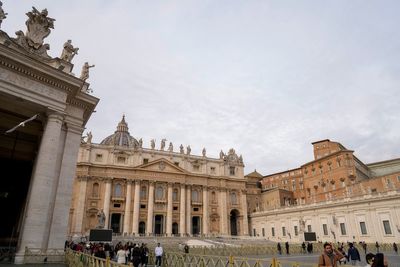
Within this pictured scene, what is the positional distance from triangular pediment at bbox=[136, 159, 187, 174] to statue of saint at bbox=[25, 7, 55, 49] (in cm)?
3907

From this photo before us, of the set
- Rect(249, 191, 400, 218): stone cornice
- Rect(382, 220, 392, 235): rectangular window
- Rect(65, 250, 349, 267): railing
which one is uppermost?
Rect(249, 191, 400, 218): stone cornice

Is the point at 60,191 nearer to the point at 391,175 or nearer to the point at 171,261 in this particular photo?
the point at 171,261

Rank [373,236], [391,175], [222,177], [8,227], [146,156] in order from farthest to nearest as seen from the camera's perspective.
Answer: [222,177], [146,156], [391,175], [373,236], [8,227]

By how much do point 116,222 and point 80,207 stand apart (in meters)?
6.60

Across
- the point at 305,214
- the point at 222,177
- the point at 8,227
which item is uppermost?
the point at 222,177

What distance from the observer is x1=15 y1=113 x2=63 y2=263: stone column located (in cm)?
1084

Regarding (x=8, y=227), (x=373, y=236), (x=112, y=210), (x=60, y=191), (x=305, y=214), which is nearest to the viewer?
(x=60, y=191)

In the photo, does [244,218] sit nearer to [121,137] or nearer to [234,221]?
[234,221]

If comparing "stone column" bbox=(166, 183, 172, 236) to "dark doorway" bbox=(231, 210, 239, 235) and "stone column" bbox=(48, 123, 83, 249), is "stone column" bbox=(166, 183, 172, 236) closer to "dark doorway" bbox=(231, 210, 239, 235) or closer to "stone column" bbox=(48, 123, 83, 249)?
"dark doorway" bbox=(231, 210, 239, 235)

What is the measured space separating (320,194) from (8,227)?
1937 inches

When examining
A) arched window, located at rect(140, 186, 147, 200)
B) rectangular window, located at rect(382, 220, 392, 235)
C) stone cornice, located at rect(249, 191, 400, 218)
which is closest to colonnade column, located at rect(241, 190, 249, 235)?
stone cornice, located at rect(249, 191, 400, 218)

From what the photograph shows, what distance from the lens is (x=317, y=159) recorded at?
178 feet

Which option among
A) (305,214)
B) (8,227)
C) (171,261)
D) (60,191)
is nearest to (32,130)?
(60,191)

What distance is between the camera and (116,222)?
158 feet
